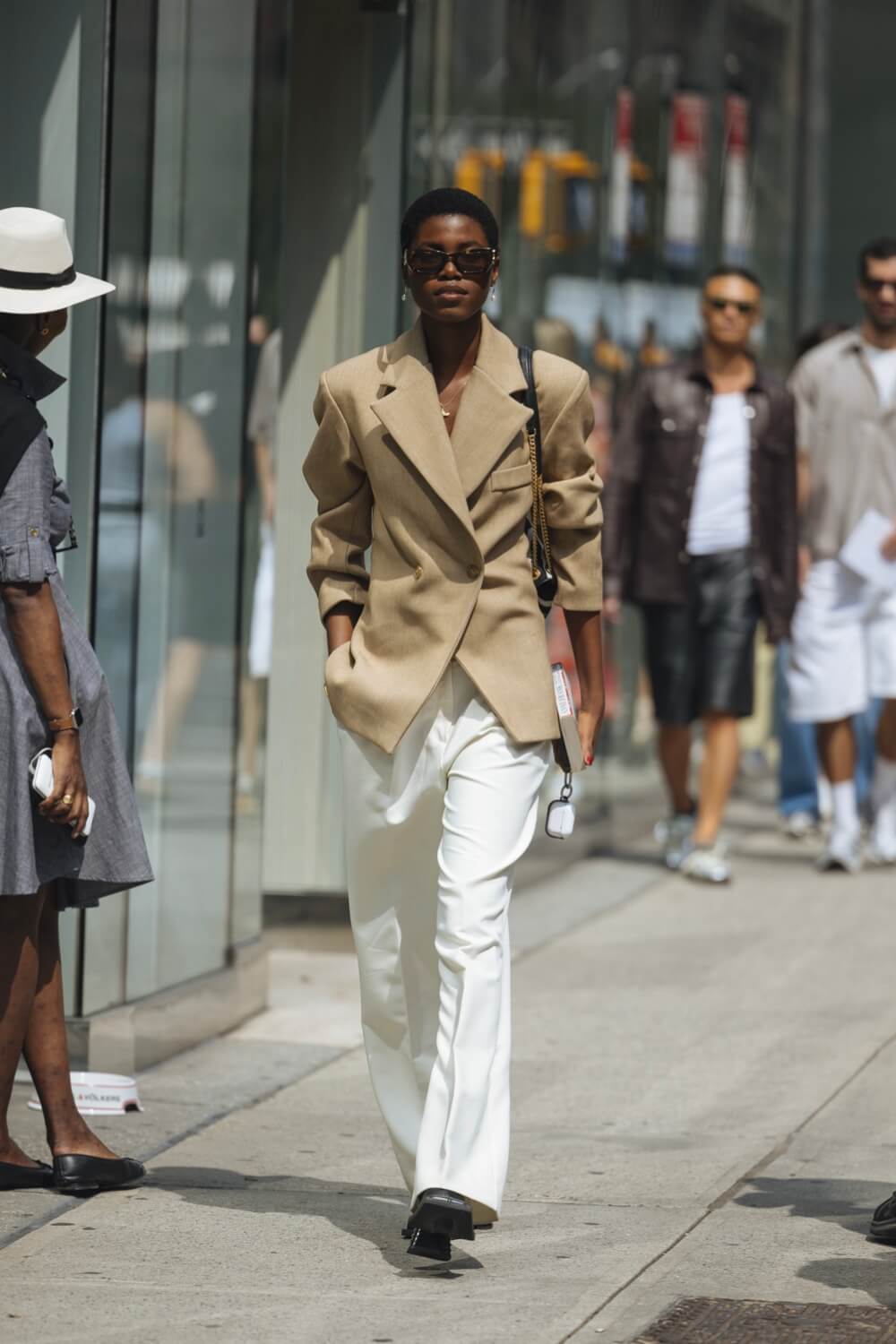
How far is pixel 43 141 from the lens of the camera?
19.9ft

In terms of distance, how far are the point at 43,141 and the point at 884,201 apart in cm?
1309

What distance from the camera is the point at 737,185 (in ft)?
44.9

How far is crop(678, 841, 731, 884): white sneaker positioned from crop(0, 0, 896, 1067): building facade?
1365mm

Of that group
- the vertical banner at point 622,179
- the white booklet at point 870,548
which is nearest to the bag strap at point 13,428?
the white booklet at point 870,548

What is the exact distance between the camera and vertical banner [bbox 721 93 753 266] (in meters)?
13.5

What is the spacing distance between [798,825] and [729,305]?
260cm

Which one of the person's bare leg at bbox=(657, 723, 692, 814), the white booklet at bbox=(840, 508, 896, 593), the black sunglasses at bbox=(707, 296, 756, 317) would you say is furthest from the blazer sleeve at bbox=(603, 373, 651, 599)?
the white booklet at bbox=(840, 508, 896, 593)

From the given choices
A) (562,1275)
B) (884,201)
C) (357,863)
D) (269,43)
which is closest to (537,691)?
(357,863)

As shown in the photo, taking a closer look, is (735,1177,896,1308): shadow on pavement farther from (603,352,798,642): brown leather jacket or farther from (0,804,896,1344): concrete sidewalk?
(603,352,798,642): brown leather jacket

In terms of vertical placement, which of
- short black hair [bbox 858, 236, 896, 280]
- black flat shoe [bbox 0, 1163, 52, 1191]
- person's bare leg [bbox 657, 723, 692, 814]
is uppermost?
short black hair [bbox 858, 236, 896, 280]

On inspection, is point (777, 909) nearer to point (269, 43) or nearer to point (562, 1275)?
point (269, 43)

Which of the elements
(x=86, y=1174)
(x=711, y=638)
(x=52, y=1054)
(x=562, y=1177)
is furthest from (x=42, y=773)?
(x=711, y=638)

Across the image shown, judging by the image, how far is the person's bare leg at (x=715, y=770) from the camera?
10.0 m

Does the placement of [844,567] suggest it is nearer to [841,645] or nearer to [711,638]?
[841,645]
